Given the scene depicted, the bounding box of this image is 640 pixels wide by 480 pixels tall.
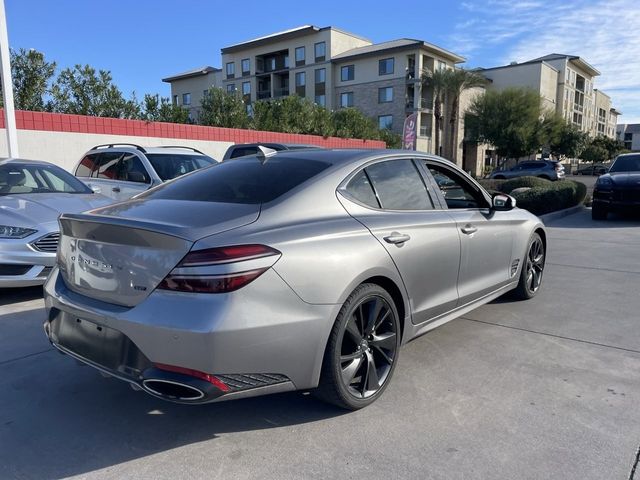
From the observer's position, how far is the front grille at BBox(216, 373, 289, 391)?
2.46m

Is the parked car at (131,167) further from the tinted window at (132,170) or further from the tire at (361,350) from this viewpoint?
the tire at (361,350)

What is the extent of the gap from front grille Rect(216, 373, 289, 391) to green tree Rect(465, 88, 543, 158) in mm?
45145

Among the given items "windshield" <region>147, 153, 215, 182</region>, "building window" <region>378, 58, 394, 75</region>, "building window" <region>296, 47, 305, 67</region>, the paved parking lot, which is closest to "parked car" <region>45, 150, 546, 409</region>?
the paved parking lot

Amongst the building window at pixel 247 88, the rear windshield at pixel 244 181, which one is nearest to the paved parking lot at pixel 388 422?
the rear windshield at pixel 244 181

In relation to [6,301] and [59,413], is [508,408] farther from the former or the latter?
[6,301]

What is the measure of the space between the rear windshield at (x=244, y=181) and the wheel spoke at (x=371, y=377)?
1.15 metres

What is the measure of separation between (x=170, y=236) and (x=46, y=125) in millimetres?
12394

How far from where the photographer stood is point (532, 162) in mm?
33562

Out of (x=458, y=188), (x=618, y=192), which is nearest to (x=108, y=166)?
(x=458, y=188)

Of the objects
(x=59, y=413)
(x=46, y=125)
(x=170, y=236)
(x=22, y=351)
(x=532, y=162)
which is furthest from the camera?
(x=532, y=162)

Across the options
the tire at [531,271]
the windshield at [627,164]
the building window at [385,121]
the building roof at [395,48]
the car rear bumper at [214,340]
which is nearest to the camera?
the car rear bumper at [214,340]

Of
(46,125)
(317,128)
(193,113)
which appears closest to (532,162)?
(317,128)

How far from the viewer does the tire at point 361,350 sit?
2812mm

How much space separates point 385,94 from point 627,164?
37615 mm
